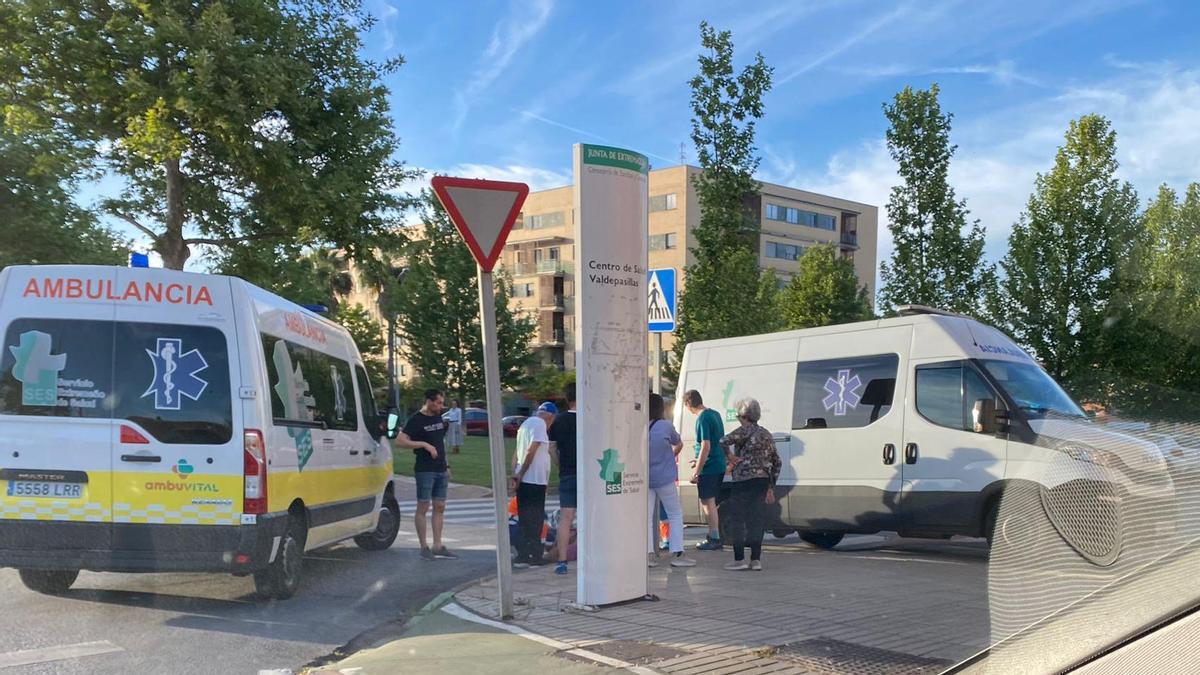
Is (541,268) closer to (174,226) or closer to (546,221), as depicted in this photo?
(546,221)

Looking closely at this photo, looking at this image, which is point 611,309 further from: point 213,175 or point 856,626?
point 213,175

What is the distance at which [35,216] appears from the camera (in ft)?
61.1

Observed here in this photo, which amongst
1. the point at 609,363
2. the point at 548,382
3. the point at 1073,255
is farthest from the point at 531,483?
the point at 548,382

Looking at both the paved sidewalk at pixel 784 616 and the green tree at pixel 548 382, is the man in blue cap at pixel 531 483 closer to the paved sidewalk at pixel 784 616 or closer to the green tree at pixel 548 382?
the paved sidewalk at pixel 784 616

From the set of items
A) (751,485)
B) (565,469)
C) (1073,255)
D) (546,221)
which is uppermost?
(546,221)

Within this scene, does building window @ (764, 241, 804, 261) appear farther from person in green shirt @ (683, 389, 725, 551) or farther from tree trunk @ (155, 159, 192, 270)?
person in green shirt @ (683, 389, 725, 551)

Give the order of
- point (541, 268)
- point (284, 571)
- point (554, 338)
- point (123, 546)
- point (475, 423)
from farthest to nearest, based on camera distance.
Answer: point (554, 338) < point (541, 268) < point (475, 423) < point (284, 571) < point (123, 546)

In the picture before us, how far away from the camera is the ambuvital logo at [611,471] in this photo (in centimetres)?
730

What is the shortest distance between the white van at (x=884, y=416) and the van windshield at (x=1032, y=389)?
0.07 feet

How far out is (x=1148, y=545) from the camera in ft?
7.59

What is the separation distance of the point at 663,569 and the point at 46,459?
5407 millimetres

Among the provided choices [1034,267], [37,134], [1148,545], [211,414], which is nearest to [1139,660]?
[1148,545]

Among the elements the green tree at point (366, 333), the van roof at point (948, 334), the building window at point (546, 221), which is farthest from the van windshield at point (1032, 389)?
the building window at point (546, 221)

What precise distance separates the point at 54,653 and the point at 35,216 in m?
15.0
